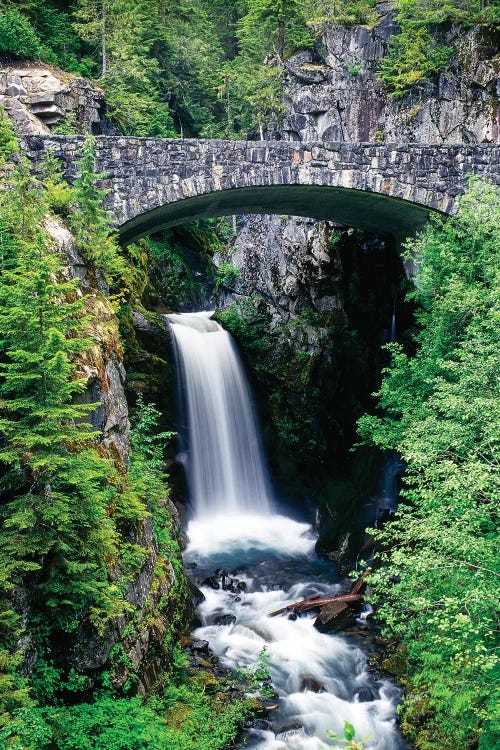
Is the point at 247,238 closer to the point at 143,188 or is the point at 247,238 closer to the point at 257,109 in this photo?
the point at 257,109

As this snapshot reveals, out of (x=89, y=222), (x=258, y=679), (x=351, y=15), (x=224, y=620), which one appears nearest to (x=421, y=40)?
(x=351, y=15)

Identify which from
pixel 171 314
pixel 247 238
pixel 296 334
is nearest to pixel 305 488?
pixel 296 334

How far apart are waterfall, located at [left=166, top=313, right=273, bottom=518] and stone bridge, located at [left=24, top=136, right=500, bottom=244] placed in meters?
5.11

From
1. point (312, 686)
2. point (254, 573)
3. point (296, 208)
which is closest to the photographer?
point (312, 686)

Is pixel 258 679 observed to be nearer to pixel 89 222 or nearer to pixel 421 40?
pixel 89 222

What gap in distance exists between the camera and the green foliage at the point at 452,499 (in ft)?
17.4

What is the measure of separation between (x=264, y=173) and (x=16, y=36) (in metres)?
11.8

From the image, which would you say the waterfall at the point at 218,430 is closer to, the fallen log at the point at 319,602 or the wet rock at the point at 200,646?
the fallen log at the point at 319,602

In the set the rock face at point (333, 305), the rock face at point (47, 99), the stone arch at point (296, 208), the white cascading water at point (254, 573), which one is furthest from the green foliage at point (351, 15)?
the white cascading water at point (254, 573)

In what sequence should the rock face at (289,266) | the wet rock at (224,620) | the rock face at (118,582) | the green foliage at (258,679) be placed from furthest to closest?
the rock face at (289,266) → the wet rock at (224,620) → the green foliage at (258,679) → the rock face at (118,582)

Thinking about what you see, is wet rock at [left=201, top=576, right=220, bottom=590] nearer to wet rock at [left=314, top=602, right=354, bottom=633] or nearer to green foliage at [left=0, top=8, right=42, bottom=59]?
wet rock at [left=314, top=602, right=354, bottom=633]

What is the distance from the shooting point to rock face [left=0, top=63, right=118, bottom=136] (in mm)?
15375

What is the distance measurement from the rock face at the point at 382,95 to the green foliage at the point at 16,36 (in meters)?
9.95

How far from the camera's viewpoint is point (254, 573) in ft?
41.4
